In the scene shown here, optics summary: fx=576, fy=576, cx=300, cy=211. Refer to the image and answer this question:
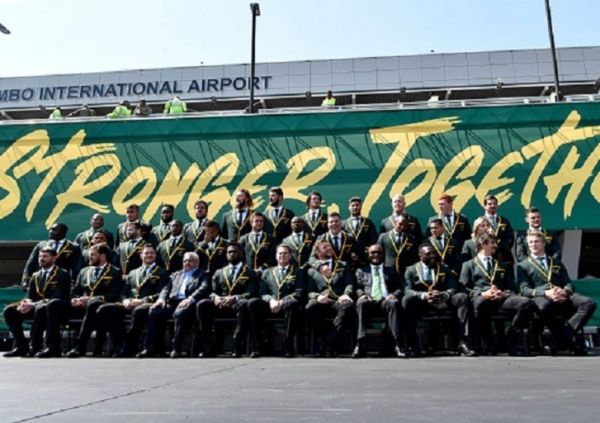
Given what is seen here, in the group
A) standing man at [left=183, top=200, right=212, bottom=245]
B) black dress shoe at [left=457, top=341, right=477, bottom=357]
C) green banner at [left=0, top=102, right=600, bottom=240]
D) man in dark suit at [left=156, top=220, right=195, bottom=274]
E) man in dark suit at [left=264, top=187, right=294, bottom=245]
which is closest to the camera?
black dress shoe at [left=457, top=341, right=477, bottom=357]

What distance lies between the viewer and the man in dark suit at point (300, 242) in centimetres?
577

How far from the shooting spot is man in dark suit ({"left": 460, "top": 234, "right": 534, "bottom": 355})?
4.89 m

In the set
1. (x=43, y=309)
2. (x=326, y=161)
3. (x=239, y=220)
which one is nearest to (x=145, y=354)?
(x=43, y=309)

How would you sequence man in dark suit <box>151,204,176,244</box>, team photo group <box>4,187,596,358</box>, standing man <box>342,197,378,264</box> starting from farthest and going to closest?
1. man in dark suit <box>151,204,176,244</box>
2. standing man <box>342,197,378,264</box>
3. team photo group <box>4,187,596,358</box>

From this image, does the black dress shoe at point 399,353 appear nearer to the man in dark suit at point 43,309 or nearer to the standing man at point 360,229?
the standing man at point 360,229

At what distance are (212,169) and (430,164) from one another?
2.74 meters

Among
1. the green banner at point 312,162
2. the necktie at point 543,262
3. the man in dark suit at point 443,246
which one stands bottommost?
the necktie at point 543,262

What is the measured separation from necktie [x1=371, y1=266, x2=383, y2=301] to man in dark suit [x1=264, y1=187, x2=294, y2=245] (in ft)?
4.05

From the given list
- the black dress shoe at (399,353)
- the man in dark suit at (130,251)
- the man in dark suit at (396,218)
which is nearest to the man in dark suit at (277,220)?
the man in dark suit at (396,218)

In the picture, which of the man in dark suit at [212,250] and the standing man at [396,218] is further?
the man in dark suit at [212,250]

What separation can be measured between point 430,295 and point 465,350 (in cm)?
54

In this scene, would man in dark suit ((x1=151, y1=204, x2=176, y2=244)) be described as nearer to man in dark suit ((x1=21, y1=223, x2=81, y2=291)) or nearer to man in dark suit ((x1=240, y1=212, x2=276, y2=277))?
man in dark suit ((x1=21, y1=223, x2=81, y2=291))

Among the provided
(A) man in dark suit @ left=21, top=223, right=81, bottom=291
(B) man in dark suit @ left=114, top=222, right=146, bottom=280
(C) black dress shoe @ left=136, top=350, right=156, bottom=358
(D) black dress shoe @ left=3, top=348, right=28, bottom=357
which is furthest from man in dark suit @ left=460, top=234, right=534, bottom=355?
(D) black dress shoe @ left=3, top=348, right=28, bottom=357

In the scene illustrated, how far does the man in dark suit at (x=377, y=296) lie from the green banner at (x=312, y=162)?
1713mm
